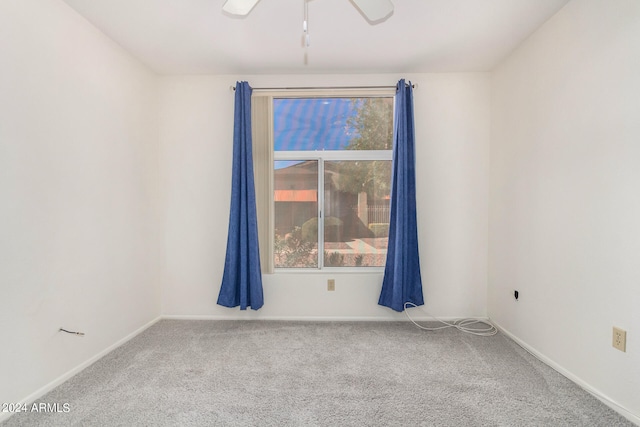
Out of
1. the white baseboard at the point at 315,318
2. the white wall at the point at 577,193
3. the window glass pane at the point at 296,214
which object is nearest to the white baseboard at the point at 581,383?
the white wall at the point at 577,193

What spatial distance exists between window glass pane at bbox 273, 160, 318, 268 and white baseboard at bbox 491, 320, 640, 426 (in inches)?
71.6

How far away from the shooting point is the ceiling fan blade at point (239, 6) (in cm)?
131

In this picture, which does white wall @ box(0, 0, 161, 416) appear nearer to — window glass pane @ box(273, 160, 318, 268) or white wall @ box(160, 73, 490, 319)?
white wall @ box(160, 73, 490, 319)

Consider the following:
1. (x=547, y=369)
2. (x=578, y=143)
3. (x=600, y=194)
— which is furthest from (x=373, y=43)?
(x=547, y=369)

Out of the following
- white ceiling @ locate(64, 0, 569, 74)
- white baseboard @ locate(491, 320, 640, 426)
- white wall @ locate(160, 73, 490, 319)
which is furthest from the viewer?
white wall @ locate(160, 73, 490, 319)

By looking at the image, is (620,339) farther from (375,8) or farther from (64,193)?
(64,193)

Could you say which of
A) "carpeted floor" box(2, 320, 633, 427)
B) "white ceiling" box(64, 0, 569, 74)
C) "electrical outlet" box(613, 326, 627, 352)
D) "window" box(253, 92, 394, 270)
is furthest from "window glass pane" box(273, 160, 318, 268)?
"electrical outlet" box(613, 326, 627, 352)

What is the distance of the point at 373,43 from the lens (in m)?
2.37

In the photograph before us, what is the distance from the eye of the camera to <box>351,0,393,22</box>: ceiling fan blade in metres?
1.32

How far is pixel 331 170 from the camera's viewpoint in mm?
2967

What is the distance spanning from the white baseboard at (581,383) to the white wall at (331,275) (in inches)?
24.3

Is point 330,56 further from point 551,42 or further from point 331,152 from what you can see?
point 551,42

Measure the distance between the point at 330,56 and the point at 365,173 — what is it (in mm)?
1072

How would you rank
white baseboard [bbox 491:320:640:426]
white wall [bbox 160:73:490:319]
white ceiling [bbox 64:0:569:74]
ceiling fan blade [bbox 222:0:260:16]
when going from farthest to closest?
white wall [bbox 160:73:490:319] < white ceiling [bbox 64:0:569:74] < white baseboard [bbox 491:320:640:426] < ceiling fan blade [bbox 222:0:260:16]
